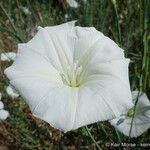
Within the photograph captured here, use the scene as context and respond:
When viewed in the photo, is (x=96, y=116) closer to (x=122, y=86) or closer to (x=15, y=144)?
(x=122, y=86)

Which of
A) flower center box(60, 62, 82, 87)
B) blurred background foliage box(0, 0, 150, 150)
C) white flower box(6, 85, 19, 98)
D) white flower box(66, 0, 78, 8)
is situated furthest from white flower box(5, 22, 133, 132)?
white flower box(66, 0, 78, 8)

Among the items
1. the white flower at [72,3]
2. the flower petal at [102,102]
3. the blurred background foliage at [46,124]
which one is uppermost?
the flower petal at [102,102]

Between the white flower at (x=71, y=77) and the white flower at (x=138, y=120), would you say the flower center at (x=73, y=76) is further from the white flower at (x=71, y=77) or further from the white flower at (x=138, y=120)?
the white flower at (x=138, y=120)

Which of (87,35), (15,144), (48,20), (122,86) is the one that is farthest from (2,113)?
(122,86)


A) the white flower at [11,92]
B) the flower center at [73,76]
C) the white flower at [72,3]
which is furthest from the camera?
the white flower at [72,3]

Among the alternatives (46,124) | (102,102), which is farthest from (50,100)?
(46,124)

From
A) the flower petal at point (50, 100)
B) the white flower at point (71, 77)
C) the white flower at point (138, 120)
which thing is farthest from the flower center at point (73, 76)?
the white flower at point (138, 120)

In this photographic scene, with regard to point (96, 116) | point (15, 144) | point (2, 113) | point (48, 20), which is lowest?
point (15, 144)

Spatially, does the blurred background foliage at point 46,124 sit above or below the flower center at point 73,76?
below
